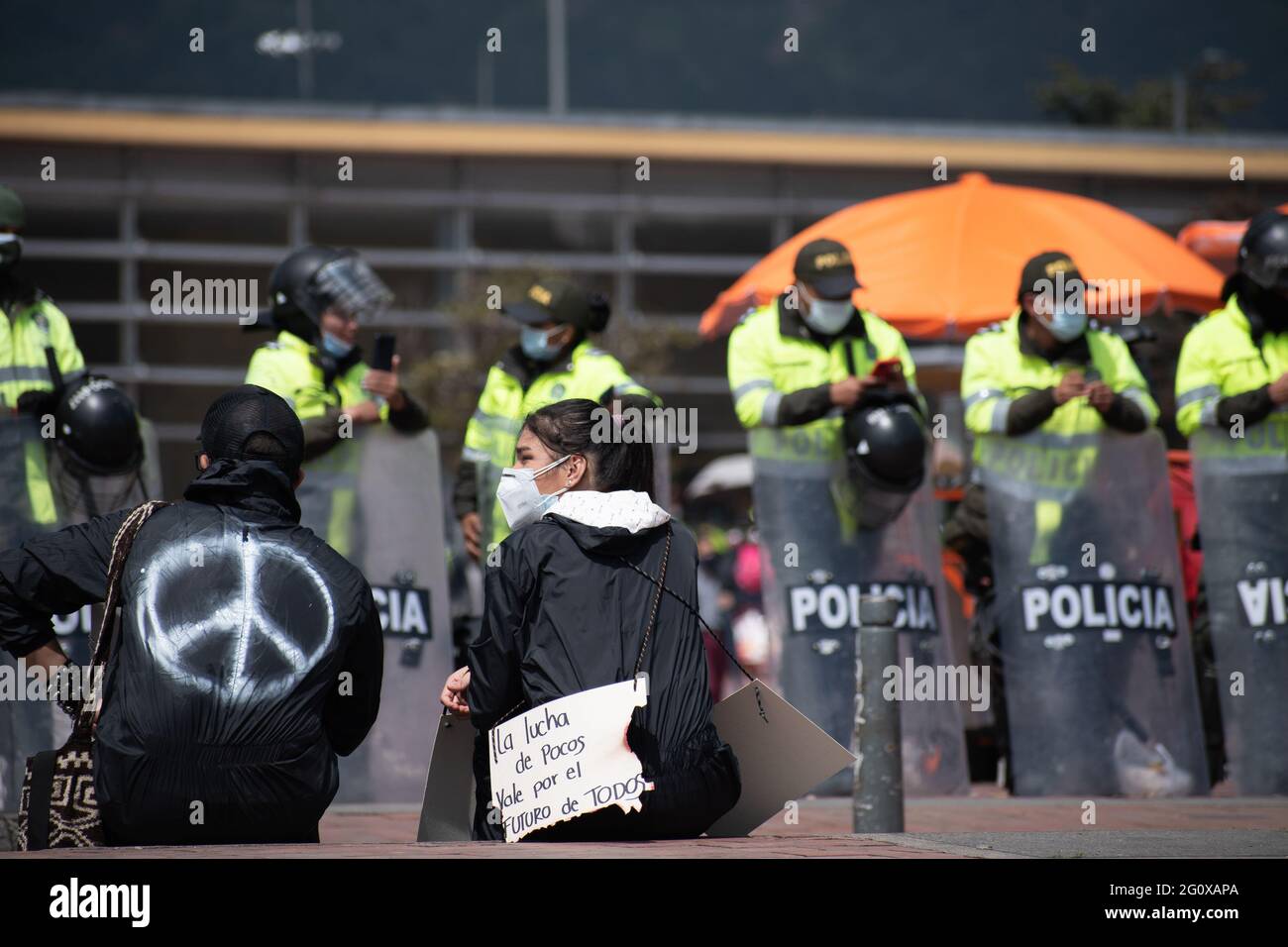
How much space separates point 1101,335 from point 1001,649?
1.46m

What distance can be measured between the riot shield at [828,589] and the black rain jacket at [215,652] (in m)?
4.04

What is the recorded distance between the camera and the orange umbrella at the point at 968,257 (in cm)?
1148

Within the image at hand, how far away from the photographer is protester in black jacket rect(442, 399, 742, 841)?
4.56 meters

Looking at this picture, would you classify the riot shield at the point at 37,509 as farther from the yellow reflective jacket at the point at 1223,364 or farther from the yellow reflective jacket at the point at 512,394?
the yellow reflective jacket at the point at 1223,364

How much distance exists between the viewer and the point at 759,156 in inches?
1097

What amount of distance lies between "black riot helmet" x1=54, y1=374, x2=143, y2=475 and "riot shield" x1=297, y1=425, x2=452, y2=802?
76 centimetres

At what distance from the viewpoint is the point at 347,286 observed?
27.9ft

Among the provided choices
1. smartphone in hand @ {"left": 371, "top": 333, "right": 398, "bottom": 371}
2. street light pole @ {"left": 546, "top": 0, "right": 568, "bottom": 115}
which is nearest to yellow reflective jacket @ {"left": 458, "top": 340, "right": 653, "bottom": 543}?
smartphone in hand @ {"left": 371, "top": 333, "right": 398, "bottom": 371}

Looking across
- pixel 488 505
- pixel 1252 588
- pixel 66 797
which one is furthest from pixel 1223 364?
pixel 66 797

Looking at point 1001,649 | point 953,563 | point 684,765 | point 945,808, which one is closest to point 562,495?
point 684,765

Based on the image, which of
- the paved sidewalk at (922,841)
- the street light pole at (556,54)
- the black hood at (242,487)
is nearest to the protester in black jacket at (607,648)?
the paved sidewalk at (922,841)

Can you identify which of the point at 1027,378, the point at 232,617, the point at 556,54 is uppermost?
the point at 556,54

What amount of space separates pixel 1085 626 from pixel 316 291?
3.58 meters

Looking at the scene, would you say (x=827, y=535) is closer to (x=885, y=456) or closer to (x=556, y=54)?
(x=885, y=456)
